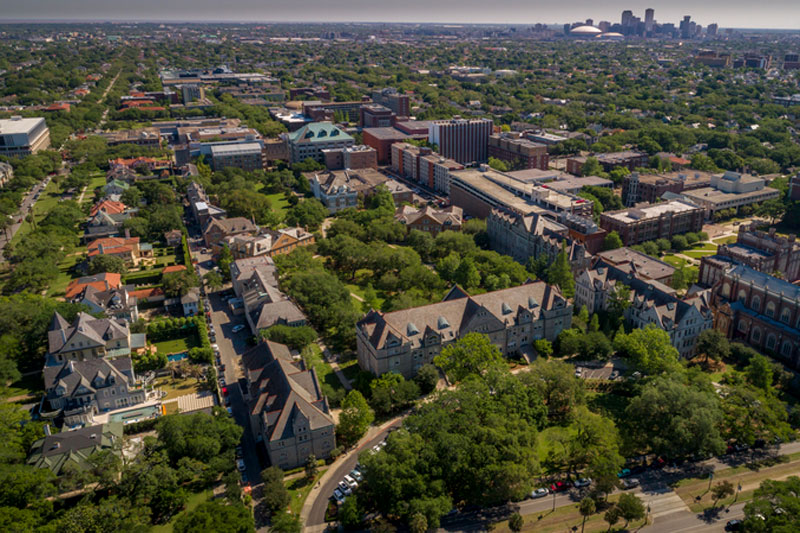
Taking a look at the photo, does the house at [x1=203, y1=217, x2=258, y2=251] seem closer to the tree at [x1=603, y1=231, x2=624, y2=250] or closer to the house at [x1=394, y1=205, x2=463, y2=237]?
the house at [x1=394, y1=205, x2=463, y2=237]

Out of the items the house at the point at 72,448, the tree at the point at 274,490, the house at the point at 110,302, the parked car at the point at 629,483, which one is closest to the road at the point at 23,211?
the house at the point at 110,302

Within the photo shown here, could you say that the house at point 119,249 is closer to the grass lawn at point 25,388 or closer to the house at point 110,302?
the house at point 110,302

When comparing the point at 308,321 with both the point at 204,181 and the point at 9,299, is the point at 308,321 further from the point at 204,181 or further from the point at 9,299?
the point at 204,181

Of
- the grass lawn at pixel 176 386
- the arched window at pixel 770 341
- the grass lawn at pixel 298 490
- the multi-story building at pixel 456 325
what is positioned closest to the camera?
the grass lawn at pixel 298 490

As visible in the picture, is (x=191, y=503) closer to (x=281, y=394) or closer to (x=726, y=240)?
(x=281, y=394)

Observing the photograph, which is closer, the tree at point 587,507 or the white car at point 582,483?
the tree at point 587,507

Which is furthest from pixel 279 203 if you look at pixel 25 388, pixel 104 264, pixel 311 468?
pixel 311 468

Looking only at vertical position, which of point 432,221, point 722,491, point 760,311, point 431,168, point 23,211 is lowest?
point 722,491
